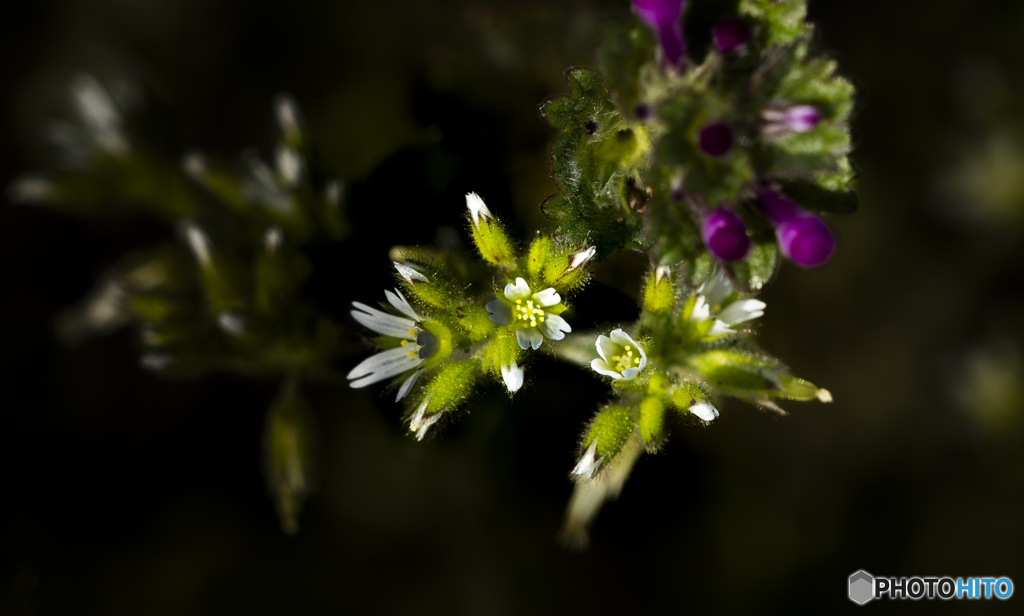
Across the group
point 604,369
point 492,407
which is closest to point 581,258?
point 604,369

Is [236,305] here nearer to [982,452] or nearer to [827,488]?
[827,488]

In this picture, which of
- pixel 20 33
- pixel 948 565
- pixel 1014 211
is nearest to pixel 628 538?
pixel 948 565

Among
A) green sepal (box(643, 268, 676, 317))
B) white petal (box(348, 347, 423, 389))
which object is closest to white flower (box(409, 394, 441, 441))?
white petal (box(348, 347, 423, 389))

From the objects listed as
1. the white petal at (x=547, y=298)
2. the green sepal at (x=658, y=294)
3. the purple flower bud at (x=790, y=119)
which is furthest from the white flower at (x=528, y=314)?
the purple flower bud at (x=790, y=119)

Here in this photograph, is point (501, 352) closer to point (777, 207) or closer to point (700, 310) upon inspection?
point (700, 310)

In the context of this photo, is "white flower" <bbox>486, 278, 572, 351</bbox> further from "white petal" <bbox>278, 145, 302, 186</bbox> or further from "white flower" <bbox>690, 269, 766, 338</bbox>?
"white petal" <bbox>278, 145, 302, 186</bbox>

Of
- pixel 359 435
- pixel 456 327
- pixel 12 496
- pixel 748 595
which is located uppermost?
pixel 456 327
